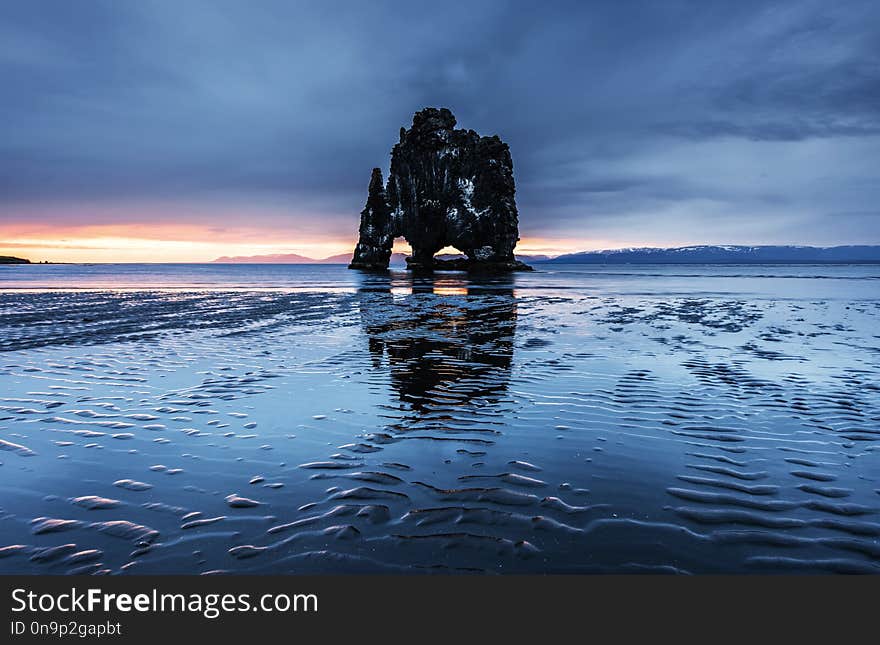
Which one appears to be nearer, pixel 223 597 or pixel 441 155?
pixel 223 597

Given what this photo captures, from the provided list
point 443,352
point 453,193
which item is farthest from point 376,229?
point 443,352

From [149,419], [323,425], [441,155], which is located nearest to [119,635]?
[323,425]

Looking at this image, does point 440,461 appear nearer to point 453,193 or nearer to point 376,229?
point 453,193

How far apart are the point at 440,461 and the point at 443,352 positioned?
9.25 meters

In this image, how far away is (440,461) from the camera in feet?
22.0

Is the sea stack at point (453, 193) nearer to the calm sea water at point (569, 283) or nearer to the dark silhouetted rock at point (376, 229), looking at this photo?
the dark silhouetted rock at point (376, 229)

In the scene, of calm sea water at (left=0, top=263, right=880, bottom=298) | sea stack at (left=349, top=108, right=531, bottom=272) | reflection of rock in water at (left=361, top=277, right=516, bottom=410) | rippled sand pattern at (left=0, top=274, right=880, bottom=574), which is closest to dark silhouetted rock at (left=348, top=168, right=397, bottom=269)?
sea stack at (left=349, top=108, right=531, bottom=272)

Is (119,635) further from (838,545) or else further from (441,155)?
(441,155)

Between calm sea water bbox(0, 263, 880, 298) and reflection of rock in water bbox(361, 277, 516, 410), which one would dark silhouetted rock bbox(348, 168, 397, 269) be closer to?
calm sea water bbox(0, 263, 880, 298)

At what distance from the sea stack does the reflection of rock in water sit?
10400cm

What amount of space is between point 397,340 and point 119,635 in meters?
15.0

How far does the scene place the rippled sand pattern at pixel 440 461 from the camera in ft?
14.6

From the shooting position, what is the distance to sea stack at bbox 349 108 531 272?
12938cm

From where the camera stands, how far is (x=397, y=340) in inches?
731
